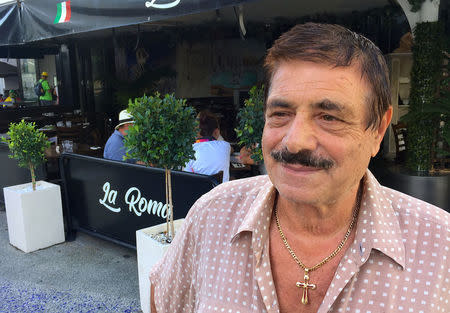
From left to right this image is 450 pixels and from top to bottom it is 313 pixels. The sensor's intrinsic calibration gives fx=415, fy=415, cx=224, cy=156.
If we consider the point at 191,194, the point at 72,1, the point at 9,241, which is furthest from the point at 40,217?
the point at 72,1

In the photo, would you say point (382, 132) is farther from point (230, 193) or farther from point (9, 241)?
point (9, 241)

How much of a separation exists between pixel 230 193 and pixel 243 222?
147mm

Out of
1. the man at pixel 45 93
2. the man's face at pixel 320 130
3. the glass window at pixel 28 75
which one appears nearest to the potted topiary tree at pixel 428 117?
the man's face at pixel 320 130

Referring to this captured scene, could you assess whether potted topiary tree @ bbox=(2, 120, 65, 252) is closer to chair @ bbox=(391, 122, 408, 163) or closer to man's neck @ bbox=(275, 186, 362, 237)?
man's neck @ bbox=(275, 186, 362, 237)

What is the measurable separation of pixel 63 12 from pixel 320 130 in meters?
4.21

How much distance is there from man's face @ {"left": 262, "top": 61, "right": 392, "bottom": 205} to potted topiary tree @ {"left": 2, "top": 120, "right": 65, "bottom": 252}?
4.16 meters

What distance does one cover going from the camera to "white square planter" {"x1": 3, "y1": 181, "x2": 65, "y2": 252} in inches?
179

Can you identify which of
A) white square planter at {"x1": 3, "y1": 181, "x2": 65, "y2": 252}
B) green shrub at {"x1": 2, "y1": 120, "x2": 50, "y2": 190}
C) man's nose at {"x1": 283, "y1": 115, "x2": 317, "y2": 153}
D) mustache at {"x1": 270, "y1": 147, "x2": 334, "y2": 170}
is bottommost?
white square planter at {"x1": 3, "y1": 181, "x2": 65, "y2": 252}

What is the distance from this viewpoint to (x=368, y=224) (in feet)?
3.67

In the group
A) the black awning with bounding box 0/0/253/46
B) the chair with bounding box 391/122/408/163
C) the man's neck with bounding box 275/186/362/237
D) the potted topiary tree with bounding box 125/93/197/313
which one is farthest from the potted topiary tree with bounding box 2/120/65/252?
the chair with bounding box 391/122/408/163

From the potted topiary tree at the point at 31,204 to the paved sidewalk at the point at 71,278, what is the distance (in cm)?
14

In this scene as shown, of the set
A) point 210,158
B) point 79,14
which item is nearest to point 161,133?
point 210,158

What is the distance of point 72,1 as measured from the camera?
4.30 metres

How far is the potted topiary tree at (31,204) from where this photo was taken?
454 cm
